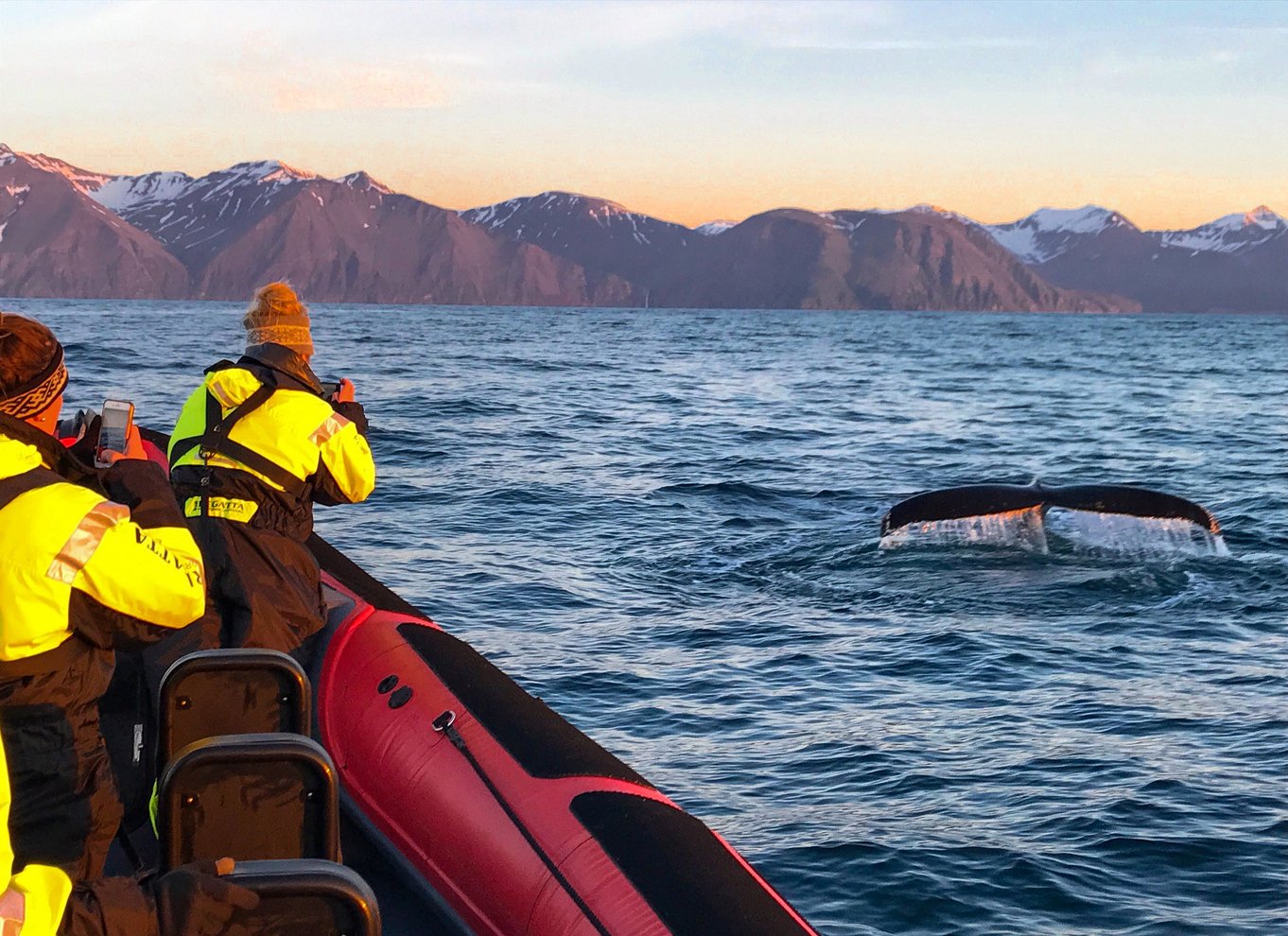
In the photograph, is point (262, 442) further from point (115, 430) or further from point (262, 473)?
point (115, 430)

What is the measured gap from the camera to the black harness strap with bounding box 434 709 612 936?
159 inches

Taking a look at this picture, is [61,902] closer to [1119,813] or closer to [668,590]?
[1119,813]

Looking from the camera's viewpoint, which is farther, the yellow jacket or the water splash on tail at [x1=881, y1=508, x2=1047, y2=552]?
the water splash on tail at [x1=881, y1=508, x2=1047, y2=552]

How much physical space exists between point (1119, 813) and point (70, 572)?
6.72 m

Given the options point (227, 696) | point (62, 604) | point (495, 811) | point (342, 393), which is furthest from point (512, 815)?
point (62, 604)

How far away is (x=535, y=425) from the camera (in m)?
33.8

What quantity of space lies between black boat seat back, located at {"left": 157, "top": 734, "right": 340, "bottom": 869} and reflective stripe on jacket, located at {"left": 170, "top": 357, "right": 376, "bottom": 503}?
5.79 ft

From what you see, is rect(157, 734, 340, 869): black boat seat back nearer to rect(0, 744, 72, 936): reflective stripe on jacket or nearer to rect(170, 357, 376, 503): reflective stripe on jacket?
rect(0, 744, 72, 936): reflective stripe on jacket

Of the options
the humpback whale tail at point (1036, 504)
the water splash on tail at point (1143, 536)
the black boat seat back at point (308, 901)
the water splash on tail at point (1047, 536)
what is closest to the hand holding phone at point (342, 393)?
the black boat seat back at point (308, 901)

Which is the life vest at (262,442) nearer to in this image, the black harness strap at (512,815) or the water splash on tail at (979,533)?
the black harness strap at (512,815)

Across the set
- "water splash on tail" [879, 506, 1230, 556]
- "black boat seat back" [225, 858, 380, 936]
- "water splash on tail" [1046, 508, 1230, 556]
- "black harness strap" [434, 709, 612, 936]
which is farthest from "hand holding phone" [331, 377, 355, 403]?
"water splash on tail" [1046, 508, 1230, 556]

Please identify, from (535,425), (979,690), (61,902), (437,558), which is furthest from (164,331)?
(61,902)

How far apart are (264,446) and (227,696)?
1.22 meters

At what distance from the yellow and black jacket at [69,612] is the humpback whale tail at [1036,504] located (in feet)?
40.0
